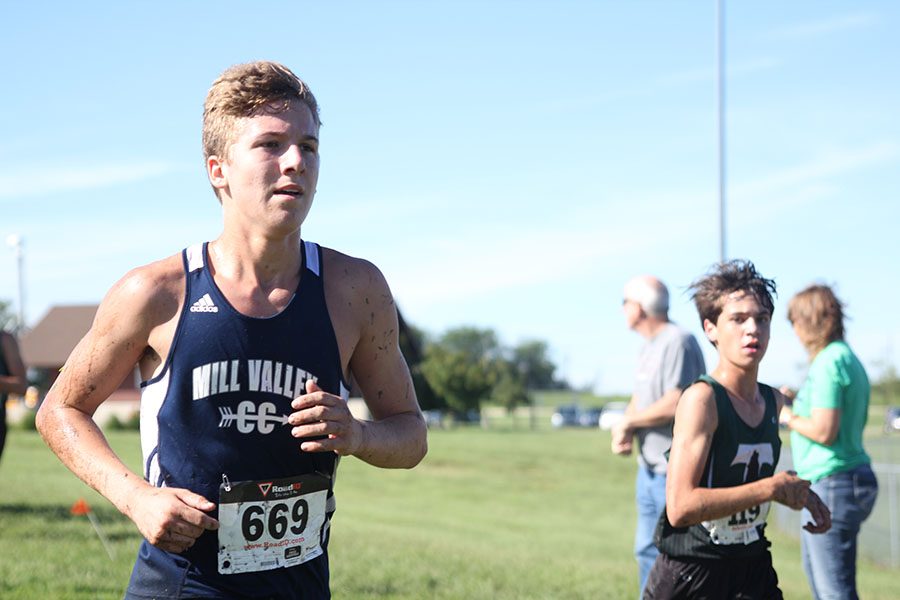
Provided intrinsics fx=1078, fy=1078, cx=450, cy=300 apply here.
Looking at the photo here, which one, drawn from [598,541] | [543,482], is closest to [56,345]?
[543,482]

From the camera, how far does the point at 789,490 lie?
465 centimetres

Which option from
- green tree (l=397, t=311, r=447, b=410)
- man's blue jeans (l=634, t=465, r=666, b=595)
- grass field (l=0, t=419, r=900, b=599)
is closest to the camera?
man's blue jeans (l=634, t=465, r=666, b=595)

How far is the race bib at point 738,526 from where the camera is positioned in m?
4.73

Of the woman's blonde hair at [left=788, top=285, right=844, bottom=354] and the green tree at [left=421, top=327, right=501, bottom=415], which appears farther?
the green tree at [left=421, top=327, right=501, bottom=415]

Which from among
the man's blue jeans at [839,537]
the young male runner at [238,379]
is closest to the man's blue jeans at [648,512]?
the man's blue jeans at [839,537]

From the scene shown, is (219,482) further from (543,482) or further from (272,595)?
(543,482)

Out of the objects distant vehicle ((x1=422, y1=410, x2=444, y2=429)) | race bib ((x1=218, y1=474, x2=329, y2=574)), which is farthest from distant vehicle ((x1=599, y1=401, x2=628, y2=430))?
distant vehicle ((x1=422, y1=410, x2=444, y2=429))

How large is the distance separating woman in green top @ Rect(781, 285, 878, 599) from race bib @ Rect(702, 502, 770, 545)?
1290mm

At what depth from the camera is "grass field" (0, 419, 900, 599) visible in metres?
8.34

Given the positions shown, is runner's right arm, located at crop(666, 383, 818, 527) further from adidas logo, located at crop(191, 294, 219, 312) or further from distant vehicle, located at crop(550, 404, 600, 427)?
distant vehicle, located at crop(550, 404, 600, 427)

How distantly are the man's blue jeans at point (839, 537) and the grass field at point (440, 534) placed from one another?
281 cm

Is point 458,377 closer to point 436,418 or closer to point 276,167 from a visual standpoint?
point 436,418

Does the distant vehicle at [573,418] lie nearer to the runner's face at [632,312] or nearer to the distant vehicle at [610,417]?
the distant vehicle at [610,417]

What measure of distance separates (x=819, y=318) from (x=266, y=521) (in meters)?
4.20
